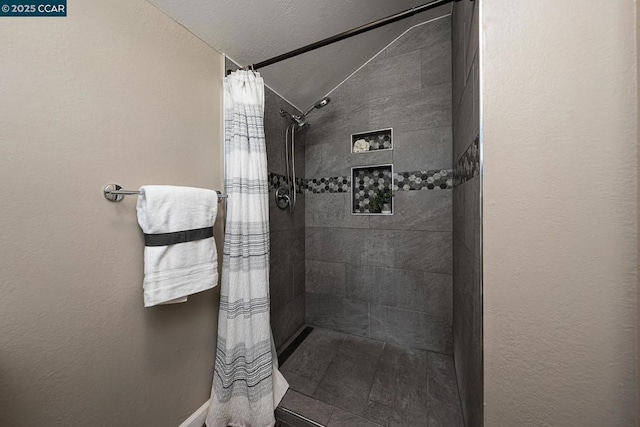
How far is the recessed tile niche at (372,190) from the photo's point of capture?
1.69 meters

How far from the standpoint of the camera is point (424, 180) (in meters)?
1.55

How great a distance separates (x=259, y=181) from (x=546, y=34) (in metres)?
1.11

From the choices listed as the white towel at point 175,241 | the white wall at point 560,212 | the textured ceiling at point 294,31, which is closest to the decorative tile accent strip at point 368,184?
the textured ceiling at point 294,31

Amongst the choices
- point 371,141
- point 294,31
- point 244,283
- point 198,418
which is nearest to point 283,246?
point 244,283

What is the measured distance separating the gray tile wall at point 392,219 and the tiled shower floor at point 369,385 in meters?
0.18

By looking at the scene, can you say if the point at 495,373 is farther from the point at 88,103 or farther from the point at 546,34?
the point at 88,103

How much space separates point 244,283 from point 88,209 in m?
0.64

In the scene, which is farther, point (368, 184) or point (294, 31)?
point (368, 184)

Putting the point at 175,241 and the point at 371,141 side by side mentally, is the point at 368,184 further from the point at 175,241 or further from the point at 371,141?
the point at 175,241

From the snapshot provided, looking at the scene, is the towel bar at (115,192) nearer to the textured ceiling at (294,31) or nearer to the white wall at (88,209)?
the white wall at (88,209)

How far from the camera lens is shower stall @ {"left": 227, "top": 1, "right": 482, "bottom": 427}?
4.53ft

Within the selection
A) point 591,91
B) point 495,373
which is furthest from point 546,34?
point 495,373

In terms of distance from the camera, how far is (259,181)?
110cm

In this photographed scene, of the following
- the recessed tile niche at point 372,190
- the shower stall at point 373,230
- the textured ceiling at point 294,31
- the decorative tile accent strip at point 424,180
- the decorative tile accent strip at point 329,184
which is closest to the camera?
the textured ceiling at point 294,31
